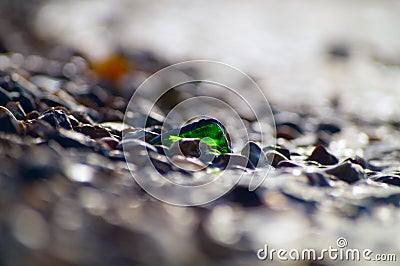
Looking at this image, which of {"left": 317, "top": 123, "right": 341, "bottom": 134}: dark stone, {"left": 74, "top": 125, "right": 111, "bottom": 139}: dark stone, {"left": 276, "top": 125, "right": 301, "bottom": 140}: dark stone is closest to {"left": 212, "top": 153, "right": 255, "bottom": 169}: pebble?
{"left": 74, "top": 125, "right": 111, "bottom": 139}: dark stone

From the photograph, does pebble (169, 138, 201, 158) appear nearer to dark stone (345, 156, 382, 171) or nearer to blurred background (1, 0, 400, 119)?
dark stone (345, 156, 382, 171)

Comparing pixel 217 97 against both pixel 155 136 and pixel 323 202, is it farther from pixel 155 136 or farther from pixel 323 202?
pixel 323 202

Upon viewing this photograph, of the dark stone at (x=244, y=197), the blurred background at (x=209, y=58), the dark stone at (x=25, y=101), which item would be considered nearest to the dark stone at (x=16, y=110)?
the dark stone at (x=25, y=101)

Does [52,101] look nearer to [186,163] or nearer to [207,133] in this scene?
[207,133]


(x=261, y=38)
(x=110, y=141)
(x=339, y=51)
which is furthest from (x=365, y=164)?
(x=261, y=38)

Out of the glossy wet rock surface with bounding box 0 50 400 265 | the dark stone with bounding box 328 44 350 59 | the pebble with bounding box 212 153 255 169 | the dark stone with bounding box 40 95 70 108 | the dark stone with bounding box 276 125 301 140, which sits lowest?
the glossy wet rock surface with bounding box 0 50 400 265
